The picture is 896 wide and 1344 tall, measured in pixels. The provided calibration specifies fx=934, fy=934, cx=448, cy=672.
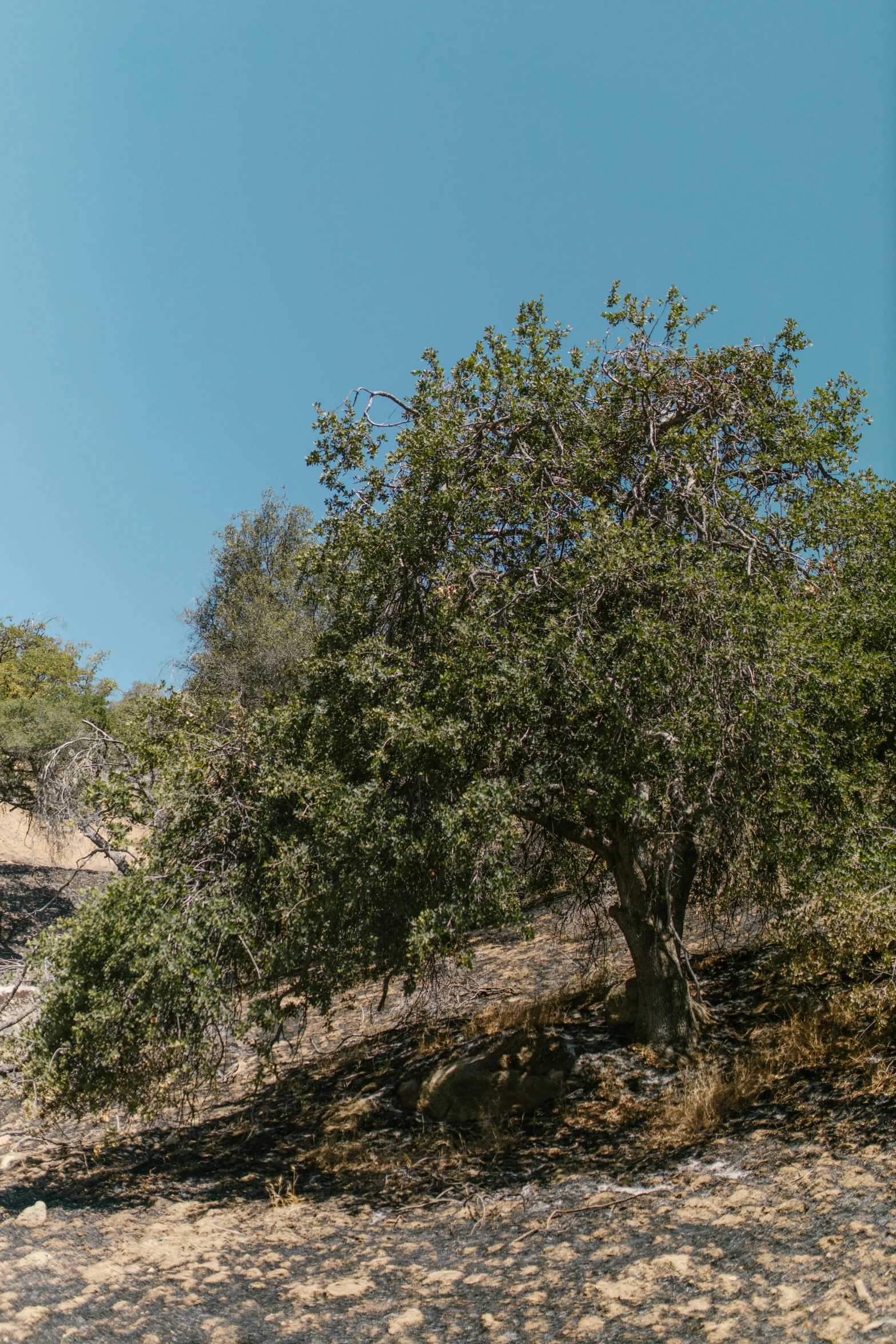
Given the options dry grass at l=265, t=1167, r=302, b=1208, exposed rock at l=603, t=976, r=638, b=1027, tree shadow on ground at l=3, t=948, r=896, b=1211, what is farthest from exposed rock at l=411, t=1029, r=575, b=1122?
dry grass at l=265, t=1167, r=302, b=1208

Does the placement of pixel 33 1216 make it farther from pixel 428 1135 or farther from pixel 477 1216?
pixel 477 1216

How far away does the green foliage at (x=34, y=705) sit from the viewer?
67.1 ft

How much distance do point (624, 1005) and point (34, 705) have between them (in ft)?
54.2

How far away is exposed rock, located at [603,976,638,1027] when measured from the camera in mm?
10008

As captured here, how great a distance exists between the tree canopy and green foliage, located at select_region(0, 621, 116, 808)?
10932 millimetres

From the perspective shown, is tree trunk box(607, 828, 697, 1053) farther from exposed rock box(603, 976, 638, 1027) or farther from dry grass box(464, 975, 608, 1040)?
dry grass box(464, 975, 608, 1040)

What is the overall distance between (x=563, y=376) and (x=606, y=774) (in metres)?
3.92

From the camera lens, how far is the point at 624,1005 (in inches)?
397

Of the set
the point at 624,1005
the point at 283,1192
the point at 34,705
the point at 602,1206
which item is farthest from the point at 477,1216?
the point at 34,705

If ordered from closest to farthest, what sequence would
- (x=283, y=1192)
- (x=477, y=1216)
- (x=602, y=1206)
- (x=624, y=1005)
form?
(x=602, y=1206), (x=477, y=1216), (x=283, y=1192), (x=624, y=1005)

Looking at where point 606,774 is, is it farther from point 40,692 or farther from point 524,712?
point 40,692

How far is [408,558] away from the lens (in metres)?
8.09

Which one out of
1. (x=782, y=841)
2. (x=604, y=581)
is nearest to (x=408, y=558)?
(x=604, y=581)

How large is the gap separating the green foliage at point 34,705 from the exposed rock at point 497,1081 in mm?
10873
